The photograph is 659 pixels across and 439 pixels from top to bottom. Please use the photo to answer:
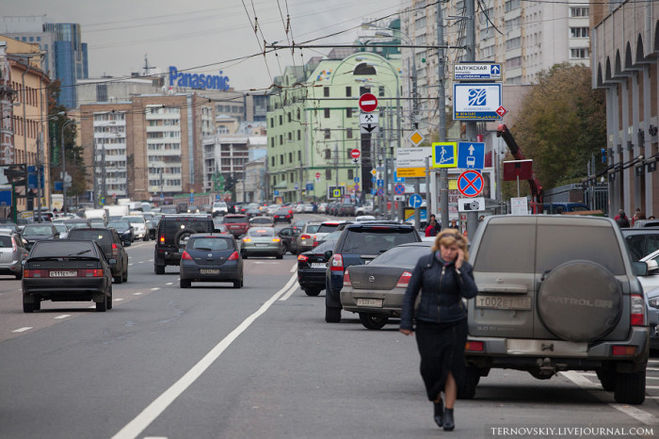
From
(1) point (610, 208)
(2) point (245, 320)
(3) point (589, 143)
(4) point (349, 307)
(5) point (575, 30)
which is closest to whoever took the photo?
(4) point (349, 307)

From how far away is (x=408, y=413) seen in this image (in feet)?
36.6

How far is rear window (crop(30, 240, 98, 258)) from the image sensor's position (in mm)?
25942

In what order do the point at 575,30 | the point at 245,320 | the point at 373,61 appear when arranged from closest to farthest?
the point at 245,320, the point at 575,30, the point at 373,61

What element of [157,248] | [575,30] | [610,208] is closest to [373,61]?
[575,30]

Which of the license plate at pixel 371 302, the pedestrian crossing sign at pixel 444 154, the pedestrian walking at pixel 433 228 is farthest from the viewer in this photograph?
the pedestrian walking at pixel 433 228

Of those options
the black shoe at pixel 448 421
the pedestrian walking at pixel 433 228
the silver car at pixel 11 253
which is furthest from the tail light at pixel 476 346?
the pedestrian walking at pixel 433 228

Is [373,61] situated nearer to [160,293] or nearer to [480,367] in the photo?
[160,293]

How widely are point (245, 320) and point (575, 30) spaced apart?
111651 mm

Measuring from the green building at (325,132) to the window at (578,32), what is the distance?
84.8 feet

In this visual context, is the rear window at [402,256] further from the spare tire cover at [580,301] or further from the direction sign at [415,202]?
the direction sign at [415,202]

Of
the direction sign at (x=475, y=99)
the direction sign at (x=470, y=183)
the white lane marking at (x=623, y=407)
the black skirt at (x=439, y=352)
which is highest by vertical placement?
the direction sign at (x=475, y=99)

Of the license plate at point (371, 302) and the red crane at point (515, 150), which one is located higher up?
the red crane at point (515, 150)

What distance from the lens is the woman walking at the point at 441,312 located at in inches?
403

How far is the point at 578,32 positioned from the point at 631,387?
397ft
